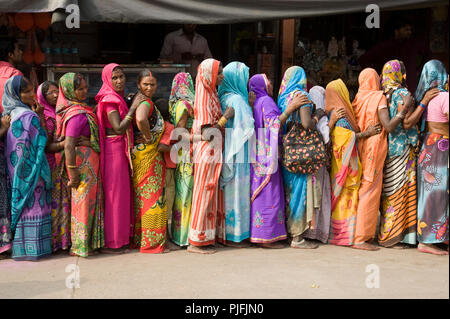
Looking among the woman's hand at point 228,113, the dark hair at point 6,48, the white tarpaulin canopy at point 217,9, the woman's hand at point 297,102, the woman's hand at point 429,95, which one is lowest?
the woman's hand at point 228,113

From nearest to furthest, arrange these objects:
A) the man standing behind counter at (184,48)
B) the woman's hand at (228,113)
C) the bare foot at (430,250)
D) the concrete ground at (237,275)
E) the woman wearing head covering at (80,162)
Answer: the concrete ground at (237,275), the woman wearing head covering at (80,162), the woman's hand at (228,113), the bare foot at (430,250), the man standing behind counter at (184,48)

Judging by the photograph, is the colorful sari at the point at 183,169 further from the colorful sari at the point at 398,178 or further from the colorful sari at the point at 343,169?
the colorful sari at the point at 398,178

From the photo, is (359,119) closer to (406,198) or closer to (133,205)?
(406,198)

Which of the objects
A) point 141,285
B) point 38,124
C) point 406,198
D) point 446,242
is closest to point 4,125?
point 38,124

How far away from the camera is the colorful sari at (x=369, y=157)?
5.34 metres

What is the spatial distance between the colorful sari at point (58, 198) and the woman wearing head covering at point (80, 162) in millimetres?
78

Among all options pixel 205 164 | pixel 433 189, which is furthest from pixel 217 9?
pixel 433 189

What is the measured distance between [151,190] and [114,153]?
1.55ft

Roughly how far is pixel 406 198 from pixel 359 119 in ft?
2.88

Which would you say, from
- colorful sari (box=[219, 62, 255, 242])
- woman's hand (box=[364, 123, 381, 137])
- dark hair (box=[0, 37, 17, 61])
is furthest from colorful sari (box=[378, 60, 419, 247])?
dark hair (box=[0, 37, 17, 61])

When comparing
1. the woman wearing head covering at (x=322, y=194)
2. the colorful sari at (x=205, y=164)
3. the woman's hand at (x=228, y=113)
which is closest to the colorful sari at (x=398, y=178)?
the woman wearing head covering at (x=322, y=194)

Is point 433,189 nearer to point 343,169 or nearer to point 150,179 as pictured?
point 343,169

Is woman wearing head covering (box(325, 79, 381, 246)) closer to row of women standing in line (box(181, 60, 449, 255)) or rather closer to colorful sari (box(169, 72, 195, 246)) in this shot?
row of women standing in line (box(181, 60, 449, 255))

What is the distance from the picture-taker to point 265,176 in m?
5.33
